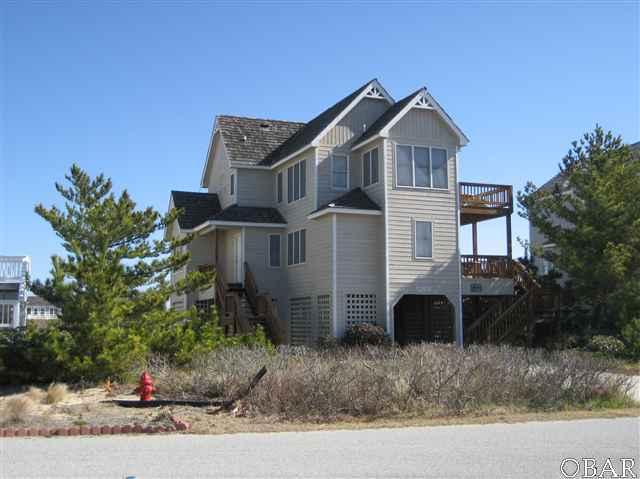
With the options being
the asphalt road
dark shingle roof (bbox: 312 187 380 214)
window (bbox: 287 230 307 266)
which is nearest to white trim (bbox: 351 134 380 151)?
dark shingle roof (bbox: 312 187 380 214)

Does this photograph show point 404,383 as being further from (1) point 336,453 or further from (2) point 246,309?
(2) point 246,309

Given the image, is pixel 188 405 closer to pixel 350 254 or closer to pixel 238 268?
pixel 350 254

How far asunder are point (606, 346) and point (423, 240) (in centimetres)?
A: 747

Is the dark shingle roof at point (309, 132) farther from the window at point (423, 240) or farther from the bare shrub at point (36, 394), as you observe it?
the bare shrub at point (36, 394)

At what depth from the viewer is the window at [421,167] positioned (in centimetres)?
2941

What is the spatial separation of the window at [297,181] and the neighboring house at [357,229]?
5cm

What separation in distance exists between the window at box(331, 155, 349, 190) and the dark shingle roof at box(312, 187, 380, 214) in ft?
2.48

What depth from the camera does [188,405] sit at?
52.3ft

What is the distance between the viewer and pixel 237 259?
3297cm

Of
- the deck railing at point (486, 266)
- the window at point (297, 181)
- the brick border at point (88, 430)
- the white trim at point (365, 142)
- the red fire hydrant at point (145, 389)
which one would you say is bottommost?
the brick border at point (88, 430)

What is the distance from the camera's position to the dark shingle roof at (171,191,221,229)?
34.6m

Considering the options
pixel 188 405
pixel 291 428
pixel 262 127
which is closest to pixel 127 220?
pixel 188 405

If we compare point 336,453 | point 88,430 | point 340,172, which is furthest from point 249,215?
point 336,453

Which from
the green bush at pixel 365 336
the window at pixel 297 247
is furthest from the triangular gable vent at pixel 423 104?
the green bush at pixel 365 336
